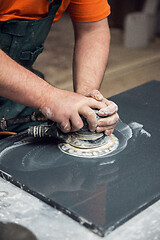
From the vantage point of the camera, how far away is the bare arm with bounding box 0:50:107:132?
120 cm

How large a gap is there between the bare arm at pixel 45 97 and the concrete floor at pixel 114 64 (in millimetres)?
2517

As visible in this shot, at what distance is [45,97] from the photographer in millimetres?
1222

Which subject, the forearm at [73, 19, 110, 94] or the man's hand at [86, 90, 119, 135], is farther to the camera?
the forearm at [73, 19, 110, 94]

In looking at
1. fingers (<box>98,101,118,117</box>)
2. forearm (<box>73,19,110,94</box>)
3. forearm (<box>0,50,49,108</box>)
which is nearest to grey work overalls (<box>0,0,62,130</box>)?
forearm (<box>73,19,110,94</box>)

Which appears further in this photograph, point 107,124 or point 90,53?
point 90,53

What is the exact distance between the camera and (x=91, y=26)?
1.78m

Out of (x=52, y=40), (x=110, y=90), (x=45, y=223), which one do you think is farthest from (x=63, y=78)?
(x=45, y=223)

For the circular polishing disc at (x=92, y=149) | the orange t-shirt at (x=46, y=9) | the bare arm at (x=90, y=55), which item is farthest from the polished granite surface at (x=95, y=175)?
the orange t-shirt at (x=46, y=9)

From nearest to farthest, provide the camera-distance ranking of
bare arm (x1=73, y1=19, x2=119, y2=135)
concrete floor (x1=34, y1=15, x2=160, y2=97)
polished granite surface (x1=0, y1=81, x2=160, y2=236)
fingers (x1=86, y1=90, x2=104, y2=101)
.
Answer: polished granite surface (x1=0, y1=81, x2=160, y2=236), fingers (x1=86, y1=90, x2=104, y2=101), bare arm (x1=73, y1=19, x2=119, y2=135), concrete floor (x1=34, y1=15, x2=160, y2=97)

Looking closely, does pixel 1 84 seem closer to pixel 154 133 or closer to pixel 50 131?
pixel 50 131

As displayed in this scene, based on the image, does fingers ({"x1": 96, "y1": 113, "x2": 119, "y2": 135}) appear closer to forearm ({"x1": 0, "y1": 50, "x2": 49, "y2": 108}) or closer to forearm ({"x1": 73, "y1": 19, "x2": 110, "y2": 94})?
forearm ({"x1": 0, "y1": 50, "x2": 49, "y2": 108})

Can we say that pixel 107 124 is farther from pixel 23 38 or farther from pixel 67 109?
pixel 23 38

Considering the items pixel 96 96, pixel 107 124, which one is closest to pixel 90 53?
pixel 96 96

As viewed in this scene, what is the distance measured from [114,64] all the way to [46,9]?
303 centimetres
